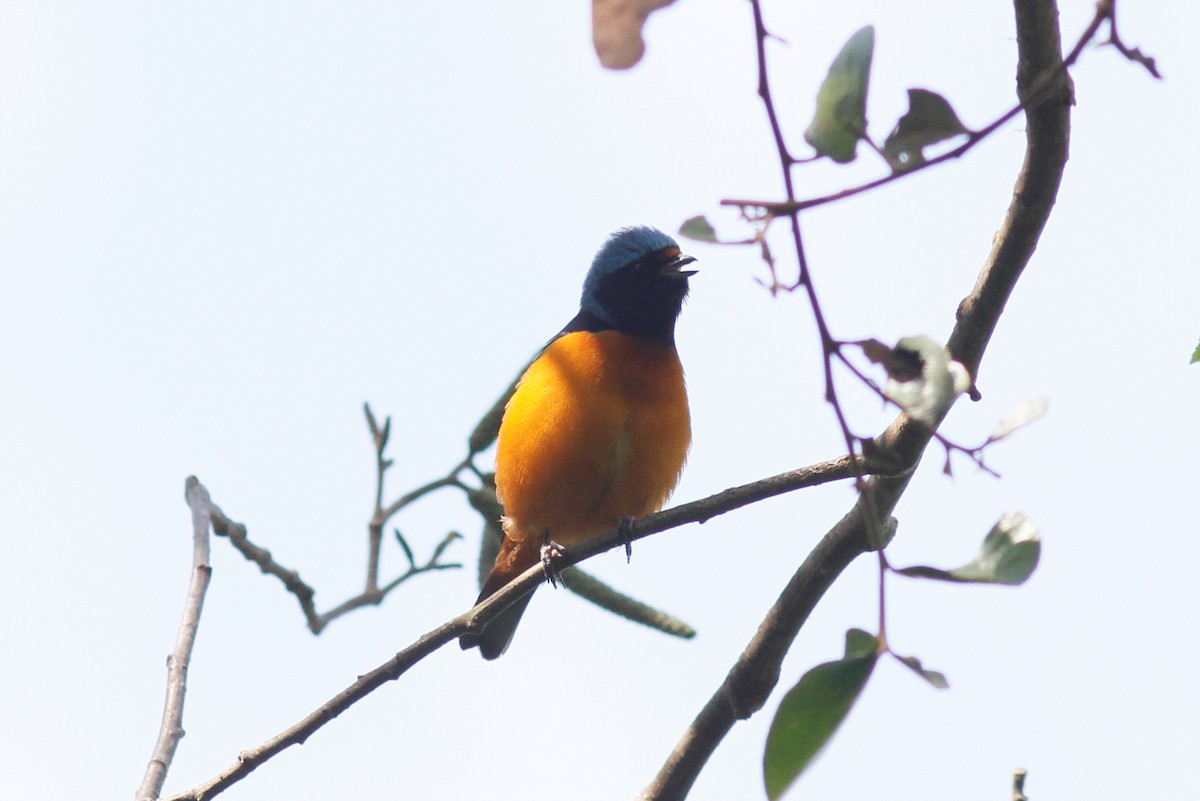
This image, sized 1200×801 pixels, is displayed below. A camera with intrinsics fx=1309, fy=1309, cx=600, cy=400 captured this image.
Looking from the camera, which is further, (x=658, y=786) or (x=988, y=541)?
(x=658, y=786)

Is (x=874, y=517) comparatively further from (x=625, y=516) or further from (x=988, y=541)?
(x=625, y=516)

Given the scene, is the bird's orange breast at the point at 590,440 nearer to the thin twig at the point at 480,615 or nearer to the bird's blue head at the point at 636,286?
the bird's blue head at the point at 636,286

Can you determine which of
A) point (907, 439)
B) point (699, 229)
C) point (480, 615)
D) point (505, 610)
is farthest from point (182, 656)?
point (699, 229)

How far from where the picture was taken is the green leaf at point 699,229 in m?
2.27

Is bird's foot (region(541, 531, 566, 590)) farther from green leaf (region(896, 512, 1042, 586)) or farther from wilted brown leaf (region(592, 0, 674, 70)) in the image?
wilted brown leaf (region(592, 0, 674, 70))

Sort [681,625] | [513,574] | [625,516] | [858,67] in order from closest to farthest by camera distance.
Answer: [858,67] → [681,625] → [625,516] → [513,574]

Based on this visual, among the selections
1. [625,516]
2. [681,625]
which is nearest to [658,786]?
[681,625]

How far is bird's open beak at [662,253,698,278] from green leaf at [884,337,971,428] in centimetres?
564

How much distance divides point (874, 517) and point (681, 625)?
401cm

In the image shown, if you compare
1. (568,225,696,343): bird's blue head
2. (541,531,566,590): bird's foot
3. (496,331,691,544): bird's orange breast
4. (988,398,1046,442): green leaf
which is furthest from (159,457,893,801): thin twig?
(568,225,696,343): bird's blue head


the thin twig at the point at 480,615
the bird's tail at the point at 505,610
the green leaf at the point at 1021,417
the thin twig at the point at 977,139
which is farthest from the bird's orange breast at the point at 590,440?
the thin twig at the point at 977,139

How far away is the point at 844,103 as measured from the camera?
2.25 metres

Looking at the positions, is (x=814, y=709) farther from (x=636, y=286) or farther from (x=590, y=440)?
(x=636, y=286)

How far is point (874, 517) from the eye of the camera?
7.30 ft
